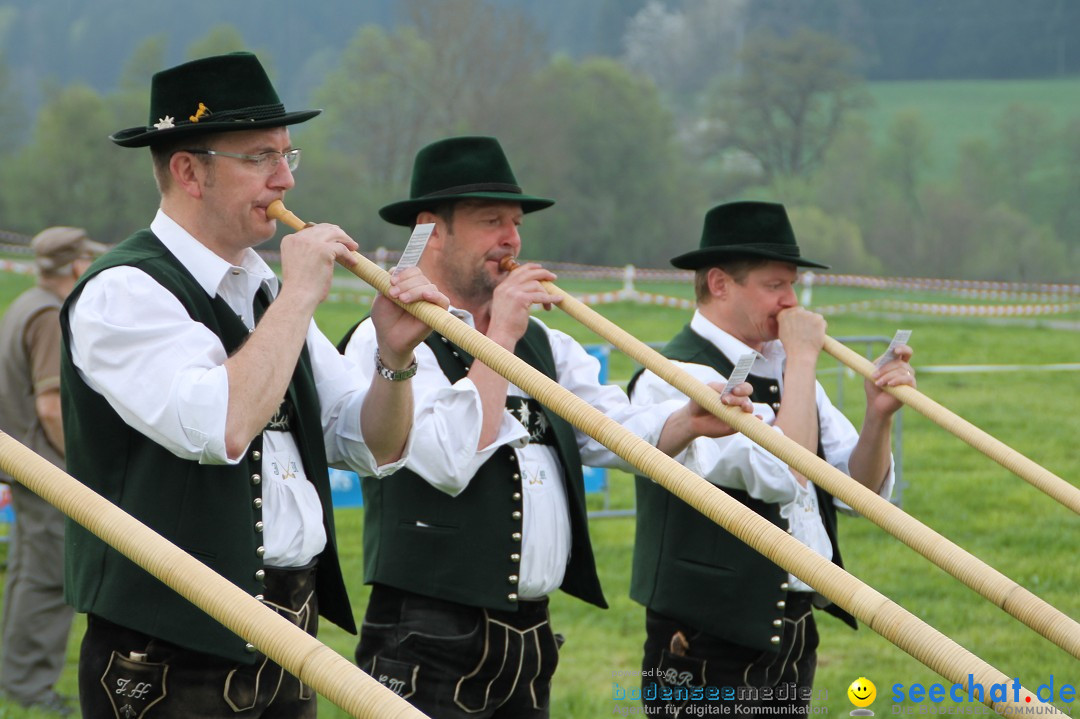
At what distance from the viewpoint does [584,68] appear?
49.5m

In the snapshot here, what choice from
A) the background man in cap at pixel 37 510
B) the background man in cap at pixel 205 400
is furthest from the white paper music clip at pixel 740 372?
the background man in cap at pixel 37 510

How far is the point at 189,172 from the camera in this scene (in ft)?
10.7

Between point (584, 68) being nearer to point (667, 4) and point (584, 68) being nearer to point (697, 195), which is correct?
point (697, 195)

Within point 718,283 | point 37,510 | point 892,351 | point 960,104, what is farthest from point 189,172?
point 960,104

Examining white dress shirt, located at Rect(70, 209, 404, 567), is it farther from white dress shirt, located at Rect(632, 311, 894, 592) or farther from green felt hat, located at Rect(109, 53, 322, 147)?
white dress shirt, located at Rect(632, 311, 894, 592)

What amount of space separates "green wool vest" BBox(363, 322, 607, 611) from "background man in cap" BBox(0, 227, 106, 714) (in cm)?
300

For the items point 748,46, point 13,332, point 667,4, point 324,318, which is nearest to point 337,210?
point 748,46

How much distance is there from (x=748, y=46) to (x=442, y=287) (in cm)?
4787

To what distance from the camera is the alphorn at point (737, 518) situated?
2.69 meters

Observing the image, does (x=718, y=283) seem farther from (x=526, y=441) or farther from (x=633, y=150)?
(x=633, y=150)

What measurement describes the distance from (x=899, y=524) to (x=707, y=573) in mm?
1196

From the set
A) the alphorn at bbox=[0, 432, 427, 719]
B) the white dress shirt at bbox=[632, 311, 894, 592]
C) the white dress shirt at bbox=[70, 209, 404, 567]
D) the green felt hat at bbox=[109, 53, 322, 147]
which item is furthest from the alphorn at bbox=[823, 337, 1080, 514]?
the alphorn at bbox=[0, 432, 427, 719]

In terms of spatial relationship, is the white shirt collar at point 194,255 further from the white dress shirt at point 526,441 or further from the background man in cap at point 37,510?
the background man in cap at point 37,510

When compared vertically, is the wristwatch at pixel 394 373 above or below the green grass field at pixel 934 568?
above
